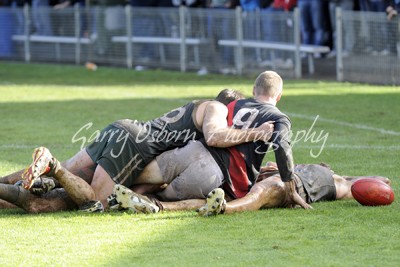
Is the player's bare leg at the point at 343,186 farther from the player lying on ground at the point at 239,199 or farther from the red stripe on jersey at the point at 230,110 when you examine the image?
the red stripe on jersey at the point at 230,110

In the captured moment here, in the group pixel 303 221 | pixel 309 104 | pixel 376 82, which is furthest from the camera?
pixel 376 82

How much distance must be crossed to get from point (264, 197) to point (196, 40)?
14.5 m

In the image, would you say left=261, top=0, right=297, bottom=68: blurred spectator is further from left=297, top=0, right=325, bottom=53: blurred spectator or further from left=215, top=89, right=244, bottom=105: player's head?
left=215, top=89, right=244, bottom=105: player's head

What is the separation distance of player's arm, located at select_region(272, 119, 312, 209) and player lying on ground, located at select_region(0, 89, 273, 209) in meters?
0.09

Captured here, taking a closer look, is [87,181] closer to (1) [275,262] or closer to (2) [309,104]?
(1) [275,262]

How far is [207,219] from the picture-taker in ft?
26.4

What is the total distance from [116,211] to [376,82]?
37.4 feet

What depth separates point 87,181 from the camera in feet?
28.7

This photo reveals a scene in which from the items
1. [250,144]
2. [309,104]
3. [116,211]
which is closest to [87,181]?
[116,211]

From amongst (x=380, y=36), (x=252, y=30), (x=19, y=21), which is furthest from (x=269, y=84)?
(x=19, y=21)

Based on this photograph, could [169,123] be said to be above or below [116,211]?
above

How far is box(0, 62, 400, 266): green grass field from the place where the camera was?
22.6ft

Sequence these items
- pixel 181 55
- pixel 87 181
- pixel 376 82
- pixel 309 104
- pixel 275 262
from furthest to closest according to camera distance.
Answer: pixel 181 55 → pixel 376 82 → pixel 309 104 → pixel 87 181 → pixel 275 262

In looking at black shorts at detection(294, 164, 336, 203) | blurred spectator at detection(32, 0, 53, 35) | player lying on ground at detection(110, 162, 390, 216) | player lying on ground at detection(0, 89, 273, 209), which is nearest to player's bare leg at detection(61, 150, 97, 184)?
player lying on ground at detection(0, 89, 273, 209)
